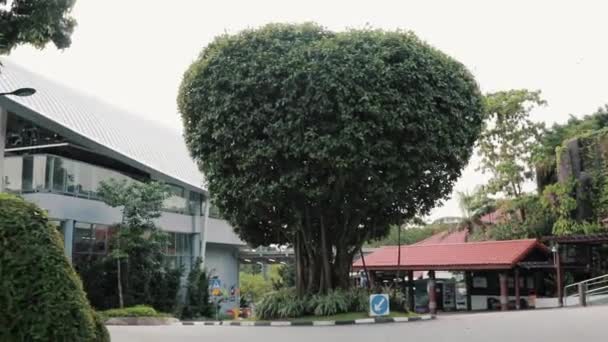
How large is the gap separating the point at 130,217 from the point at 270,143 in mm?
12767

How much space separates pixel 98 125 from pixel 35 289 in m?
25.7

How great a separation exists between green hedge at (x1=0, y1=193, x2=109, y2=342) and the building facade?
15.0 m

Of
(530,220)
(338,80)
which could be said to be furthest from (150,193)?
(530,220)

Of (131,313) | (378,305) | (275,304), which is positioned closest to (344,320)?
(378,305)

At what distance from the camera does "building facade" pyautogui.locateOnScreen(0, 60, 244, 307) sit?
2622 centimetres

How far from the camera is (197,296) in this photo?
33188 mm

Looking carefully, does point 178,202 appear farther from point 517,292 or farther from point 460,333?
point 460,333

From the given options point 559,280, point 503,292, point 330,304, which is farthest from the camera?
point 503,292

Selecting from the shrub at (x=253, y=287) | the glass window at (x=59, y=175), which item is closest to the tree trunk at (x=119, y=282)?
the glass window at (x=59, y=175)

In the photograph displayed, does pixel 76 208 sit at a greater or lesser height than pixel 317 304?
greater

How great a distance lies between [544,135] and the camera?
36.8 meters

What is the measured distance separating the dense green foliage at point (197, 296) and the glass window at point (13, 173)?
1026 centimetres

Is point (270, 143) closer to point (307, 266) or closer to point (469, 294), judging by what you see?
point (307, 266)

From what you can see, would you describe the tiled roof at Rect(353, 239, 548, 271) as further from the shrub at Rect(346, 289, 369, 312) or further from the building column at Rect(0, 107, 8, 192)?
the building column at Rect(0, 107, 8, 192)
